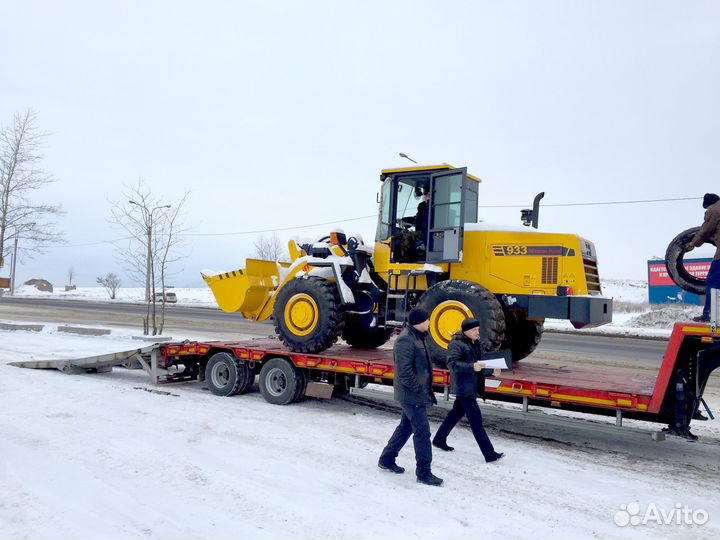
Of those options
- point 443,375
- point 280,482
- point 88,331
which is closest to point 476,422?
point 443,375

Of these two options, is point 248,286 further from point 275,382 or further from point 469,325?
point 469,325

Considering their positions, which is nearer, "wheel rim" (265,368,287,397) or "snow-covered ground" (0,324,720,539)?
"snow-covered ground" (0,324,720,539)

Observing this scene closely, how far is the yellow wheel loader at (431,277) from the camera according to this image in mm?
8023

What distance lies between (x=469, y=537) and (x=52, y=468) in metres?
3.95

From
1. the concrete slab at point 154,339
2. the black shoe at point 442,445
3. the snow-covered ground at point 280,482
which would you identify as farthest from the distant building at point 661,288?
the black shoe at point 442,445

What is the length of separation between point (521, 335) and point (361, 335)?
295 centimetres

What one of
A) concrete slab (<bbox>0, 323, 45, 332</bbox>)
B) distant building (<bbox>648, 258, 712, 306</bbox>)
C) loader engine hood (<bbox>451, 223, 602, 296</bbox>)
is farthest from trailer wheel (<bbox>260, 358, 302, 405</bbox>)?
distant building (<bbox>648, 258, 712, 306</bbox>)

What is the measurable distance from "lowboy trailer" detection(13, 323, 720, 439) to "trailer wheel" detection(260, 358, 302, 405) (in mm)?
15

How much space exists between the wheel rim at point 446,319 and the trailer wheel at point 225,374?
344cm

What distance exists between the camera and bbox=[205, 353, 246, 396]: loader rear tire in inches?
387

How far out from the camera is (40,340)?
669 inches

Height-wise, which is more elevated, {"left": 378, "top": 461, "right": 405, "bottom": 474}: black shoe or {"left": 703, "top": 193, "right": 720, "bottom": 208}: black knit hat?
{"left": 703, "top": 193, "right": 720, "bottom": 208}: black knit hat

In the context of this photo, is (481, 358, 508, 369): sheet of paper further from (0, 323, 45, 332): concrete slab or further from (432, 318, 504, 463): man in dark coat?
(0, 323, 45, 332): concrete slab

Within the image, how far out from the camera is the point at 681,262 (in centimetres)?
798
